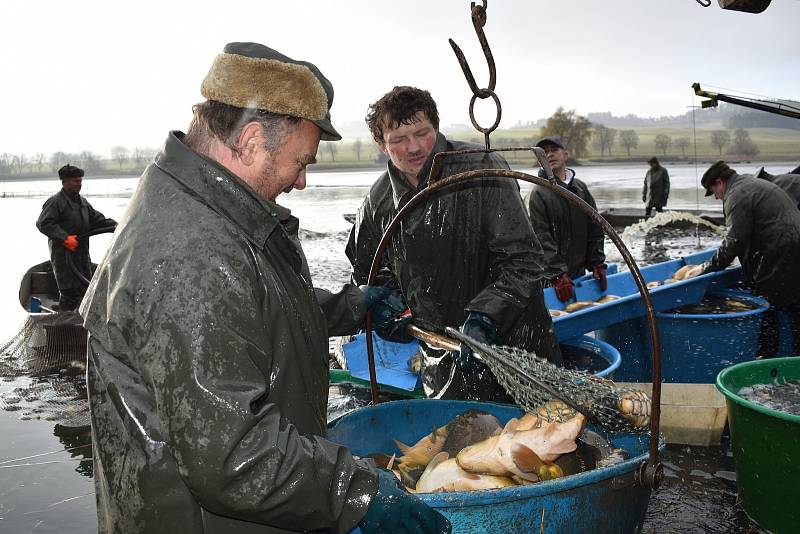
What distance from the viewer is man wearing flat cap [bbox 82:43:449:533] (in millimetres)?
1525

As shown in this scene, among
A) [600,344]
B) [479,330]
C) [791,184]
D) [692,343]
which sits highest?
[791,184]

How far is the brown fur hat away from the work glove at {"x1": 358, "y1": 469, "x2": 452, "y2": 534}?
108 cm

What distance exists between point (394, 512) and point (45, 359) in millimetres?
7498

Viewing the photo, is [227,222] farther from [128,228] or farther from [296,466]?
[296,466]

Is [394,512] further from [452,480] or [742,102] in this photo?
[742,102]

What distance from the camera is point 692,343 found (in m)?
6.01

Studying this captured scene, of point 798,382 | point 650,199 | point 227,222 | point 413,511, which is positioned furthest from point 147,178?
point 650,199

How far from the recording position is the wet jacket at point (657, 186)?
1941 centimetres

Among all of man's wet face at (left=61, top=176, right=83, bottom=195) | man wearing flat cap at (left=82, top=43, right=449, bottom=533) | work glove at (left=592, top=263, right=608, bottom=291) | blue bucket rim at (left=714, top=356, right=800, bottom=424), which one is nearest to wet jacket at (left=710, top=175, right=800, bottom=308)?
work glove at (left=592, top=263, right=608, bottom=291)

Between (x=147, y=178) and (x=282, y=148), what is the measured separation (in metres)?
0.38

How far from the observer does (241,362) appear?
156 centimetres

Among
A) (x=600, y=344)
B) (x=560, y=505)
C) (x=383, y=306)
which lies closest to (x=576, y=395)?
(x=560, y=505)

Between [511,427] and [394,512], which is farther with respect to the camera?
[511,427]

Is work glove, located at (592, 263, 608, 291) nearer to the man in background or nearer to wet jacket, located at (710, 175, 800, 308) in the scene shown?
wet jacket, located at (710, 175, 800, 308)
